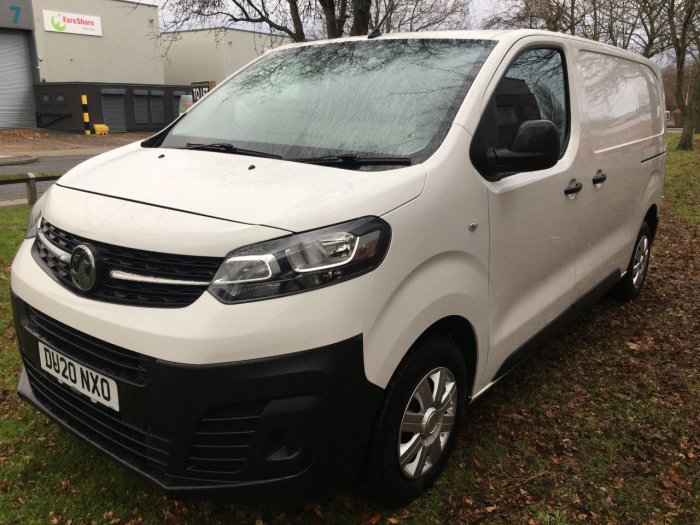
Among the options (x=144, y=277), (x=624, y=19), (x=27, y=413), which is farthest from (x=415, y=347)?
(x=624, y=19)

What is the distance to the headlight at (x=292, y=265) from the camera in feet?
6.21

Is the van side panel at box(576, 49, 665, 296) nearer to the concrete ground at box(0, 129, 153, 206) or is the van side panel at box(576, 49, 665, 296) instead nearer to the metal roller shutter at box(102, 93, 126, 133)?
the concrete ground at box(0, 129, 153, 206)

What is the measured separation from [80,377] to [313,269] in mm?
934

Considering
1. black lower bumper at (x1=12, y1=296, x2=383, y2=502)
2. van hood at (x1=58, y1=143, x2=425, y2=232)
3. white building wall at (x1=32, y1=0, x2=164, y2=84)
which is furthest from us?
white building wall at (x1=32, y1=0, x2=164, y2=84)

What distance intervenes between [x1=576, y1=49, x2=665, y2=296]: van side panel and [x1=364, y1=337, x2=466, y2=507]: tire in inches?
56.1

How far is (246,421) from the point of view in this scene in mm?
1910

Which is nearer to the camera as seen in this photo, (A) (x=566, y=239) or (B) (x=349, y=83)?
(B) (x=349, y=83)

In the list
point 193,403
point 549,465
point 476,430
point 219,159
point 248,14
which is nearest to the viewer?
point 193,403

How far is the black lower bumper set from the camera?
187 cm

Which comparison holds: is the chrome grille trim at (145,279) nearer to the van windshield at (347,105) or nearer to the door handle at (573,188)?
the van windshield at (347,105)

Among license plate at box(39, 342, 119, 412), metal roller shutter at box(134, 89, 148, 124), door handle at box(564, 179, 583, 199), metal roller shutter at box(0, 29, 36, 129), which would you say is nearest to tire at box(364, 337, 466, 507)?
license plate at box(39, 342, 119, 412)

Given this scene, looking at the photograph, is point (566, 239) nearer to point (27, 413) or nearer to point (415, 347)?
point (415, 347)

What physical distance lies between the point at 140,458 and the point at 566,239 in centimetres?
233

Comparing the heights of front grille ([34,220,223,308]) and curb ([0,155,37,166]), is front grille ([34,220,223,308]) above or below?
above
